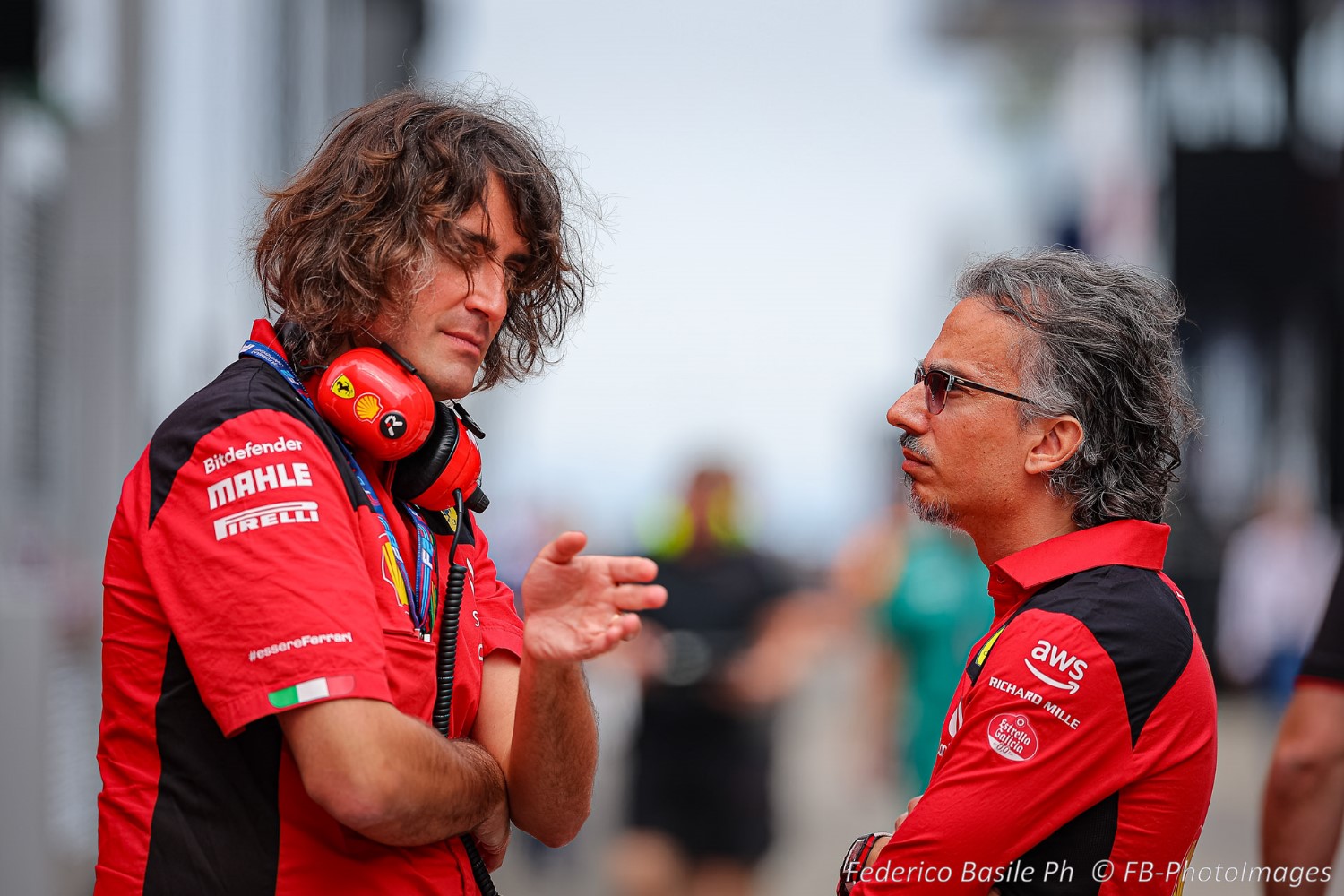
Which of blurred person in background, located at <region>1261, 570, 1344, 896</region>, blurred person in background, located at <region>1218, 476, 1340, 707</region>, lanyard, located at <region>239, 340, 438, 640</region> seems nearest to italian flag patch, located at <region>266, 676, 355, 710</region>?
lanyard, located at <region>239, 340, 438, 640</region>

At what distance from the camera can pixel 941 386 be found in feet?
8.50

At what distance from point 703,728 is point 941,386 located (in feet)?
14.2

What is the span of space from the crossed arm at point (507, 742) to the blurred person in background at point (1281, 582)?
12.9 meters

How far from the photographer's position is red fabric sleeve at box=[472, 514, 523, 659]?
2.54 metres

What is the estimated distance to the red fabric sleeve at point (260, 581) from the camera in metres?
1.97

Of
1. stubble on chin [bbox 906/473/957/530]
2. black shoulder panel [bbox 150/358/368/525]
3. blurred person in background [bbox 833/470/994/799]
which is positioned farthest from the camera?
blurred person in background [bbox 833/470/994/799]

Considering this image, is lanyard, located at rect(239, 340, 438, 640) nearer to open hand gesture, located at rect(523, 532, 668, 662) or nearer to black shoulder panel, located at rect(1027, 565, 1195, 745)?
open hand gesture, located at rect(523, 532, 668, 662)

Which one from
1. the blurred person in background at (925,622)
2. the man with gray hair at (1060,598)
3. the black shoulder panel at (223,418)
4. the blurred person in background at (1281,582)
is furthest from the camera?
the blurred person in background at (1281,582)

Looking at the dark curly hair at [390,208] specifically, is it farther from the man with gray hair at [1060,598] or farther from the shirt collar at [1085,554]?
the shirt collar at [1085,554]

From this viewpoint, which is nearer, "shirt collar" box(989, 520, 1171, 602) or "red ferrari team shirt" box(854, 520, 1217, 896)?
"red ferrari team shirt" box(854, 520, 1217, 896)

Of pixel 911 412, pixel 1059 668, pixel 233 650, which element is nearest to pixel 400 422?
pixel 233 650

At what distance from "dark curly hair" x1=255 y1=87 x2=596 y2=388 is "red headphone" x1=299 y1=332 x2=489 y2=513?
0.11 meters

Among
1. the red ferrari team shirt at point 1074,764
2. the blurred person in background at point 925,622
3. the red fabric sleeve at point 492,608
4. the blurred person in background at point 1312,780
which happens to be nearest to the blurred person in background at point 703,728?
the blurred person in background at point 925,622

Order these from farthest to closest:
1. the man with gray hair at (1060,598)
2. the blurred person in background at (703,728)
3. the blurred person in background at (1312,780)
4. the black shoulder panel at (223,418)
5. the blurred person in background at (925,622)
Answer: the blurred person in background at (925,622), the blurred person in background at (703,728), the blurred person in background at (1312,780), the man with gray hair at (1060,598), the black shoulder panel at (223,418)
